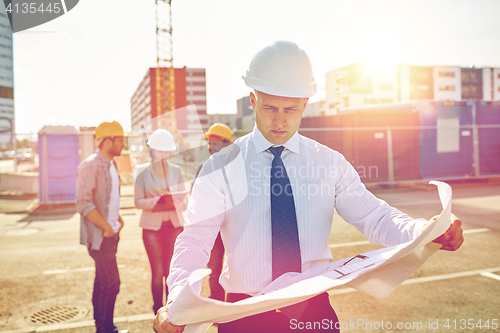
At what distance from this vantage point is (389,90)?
224 ft

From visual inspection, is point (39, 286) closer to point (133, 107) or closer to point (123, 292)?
point (123, 292)

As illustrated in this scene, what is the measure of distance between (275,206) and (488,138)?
1745 cm

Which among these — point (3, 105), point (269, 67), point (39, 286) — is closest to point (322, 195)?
point (269, 67)

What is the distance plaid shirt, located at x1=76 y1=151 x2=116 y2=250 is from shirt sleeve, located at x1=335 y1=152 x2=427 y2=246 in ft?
8.33

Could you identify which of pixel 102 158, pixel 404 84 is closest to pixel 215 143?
pixel 102 158

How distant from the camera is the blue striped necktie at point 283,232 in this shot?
66.6 inches

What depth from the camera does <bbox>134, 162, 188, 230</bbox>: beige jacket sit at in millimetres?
4004

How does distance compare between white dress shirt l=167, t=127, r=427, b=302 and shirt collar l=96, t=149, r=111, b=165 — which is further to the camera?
shirt collar l=96, t=149, r=111, b=165

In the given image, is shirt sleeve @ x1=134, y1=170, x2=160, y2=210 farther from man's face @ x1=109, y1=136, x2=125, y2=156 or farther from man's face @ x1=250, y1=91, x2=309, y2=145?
man's face @ x1=250, y1=91, x2=309, y2=145

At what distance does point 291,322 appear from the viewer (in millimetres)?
1627

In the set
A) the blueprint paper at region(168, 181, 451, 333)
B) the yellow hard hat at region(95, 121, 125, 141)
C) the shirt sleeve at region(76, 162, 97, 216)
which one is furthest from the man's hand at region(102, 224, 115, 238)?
the blueprint paper at region(168, 181, 451, 333)

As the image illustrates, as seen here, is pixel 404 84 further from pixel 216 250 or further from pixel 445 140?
pixel 216 250

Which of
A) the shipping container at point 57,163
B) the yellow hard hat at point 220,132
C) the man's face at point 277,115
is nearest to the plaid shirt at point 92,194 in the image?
the yellow hard hat at point 220,132

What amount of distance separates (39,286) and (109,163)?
261 cm
